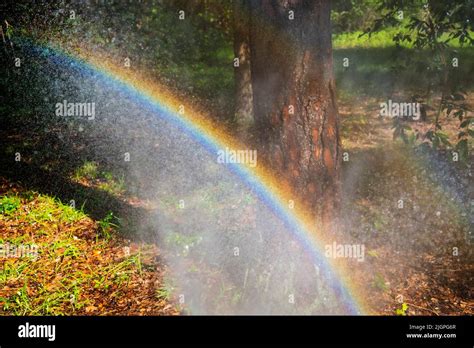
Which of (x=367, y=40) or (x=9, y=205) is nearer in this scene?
(x=9, y=205)

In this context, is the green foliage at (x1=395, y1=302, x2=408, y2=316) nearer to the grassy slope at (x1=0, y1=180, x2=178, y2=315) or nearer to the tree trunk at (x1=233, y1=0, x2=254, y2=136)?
the grassy slope at (x1=0, y1=180, x2=178, y2=315)

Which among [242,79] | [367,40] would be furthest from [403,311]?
[367,40]

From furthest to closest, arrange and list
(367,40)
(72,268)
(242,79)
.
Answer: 1. (367,40)
2. (242,79)
3. (72,268)

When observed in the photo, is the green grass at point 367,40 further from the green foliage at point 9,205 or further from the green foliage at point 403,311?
the green foliage at point 403,311

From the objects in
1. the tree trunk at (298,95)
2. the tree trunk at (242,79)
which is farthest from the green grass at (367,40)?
the tree trunk at (298,95)

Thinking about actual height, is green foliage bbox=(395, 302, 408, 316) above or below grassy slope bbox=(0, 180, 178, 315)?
below

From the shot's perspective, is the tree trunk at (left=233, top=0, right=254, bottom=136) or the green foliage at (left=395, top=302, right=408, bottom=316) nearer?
the green foliage at (left=395, top=302, right=408, bottom=316)

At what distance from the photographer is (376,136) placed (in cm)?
909

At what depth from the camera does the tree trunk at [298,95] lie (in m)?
3.60

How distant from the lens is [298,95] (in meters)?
3.71

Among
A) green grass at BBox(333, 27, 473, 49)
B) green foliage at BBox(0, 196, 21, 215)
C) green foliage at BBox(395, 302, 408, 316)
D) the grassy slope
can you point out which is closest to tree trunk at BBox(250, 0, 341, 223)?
green foliage at BBox(395, 302, 408, 316)

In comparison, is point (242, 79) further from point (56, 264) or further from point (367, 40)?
point (367, 40)

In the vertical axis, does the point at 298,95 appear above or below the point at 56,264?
above

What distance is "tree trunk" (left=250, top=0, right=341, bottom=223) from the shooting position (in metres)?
3.60
